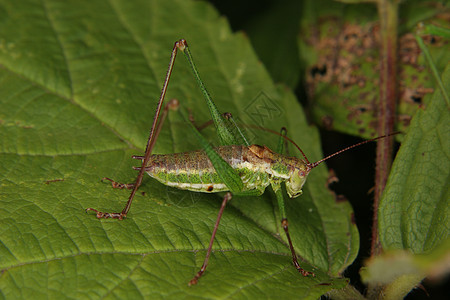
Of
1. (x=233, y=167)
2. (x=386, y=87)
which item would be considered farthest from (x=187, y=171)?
(x=386, y=87)

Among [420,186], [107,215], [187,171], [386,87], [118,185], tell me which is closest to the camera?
[107,215]

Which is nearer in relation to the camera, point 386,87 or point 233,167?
point 233,167

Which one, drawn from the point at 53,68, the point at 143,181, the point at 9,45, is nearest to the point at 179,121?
the point at 143,181

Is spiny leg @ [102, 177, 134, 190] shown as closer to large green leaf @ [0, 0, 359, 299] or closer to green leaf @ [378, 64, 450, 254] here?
large green leaf @ [0, 0, 359, 299]

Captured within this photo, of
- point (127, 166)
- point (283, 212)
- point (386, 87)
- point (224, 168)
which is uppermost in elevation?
point (386, 87)

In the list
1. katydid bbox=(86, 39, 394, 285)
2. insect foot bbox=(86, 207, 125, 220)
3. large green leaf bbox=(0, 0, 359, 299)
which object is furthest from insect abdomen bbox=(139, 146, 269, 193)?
insect foot bbox=(86, 207, 125, 220)

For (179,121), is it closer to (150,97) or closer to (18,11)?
(150,97)

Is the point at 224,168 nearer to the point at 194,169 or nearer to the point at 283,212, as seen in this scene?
the point at 194,169
